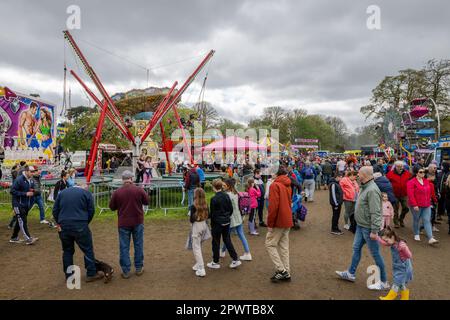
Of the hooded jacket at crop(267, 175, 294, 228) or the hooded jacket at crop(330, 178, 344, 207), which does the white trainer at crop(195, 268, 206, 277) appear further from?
the hooded jacket at crop(330, 178, 344, 207)

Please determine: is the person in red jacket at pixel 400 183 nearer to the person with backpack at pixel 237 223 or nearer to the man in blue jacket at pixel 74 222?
the person with backpack at pixel 237 223

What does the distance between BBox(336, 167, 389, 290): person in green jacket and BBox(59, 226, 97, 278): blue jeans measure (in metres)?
4.35

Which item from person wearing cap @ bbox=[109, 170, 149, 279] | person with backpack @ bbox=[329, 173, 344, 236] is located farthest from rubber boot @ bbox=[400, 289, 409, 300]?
person wearing cap @ bbox=[109, 170, 149, 279]

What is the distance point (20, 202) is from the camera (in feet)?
22.5

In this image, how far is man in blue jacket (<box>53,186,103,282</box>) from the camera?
4672 mm

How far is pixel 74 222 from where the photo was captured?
4668 millimetres

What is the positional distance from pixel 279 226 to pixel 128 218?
100 inches

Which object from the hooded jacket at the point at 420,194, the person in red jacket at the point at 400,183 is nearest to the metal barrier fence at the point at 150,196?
the person in red jacket at the point at 400,183

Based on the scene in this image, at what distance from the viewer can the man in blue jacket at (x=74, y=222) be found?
15.3 feet

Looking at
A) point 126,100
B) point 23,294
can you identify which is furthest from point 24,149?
point 23,294

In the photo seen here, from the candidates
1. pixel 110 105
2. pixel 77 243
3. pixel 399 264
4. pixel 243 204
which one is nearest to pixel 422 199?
pixel 399 264

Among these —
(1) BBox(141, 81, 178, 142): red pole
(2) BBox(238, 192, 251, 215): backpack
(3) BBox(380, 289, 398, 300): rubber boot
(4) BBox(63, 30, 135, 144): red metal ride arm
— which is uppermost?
(4) BBox(63, 30, 135, 144): red metal ride arm

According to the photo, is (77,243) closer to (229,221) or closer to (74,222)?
(74,222)
